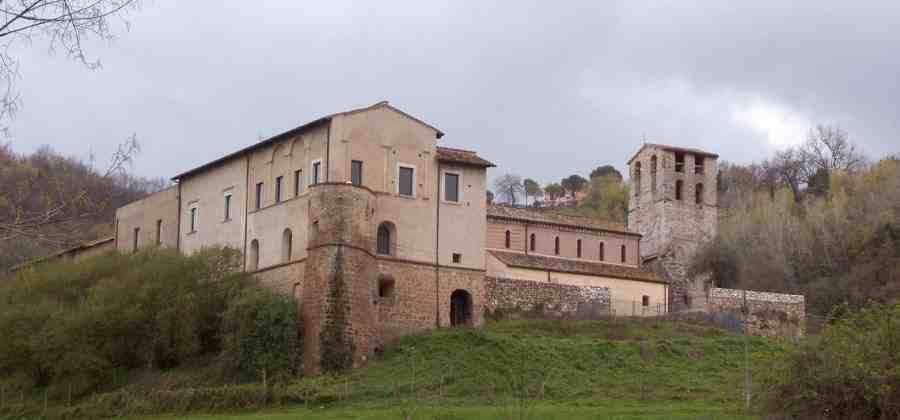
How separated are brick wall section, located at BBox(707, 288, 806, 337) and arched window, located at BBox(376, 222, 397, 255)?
50.6ft

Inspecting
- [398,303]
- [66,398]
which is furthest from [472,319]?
[66,398]

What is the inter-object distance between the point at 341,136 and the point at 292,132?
2.97 meters

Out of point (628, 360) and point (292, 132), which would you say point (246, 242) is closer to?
point (292, 132)

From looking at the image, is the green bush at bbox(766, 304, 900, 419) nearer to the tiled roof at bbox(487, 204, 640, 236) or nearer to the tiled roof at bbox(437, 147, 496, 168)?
the tiled roof at bbox(437, 147, 496, 168)

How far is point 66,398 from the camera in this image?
46031 mm

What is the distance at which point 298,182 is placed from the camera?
49.6 m

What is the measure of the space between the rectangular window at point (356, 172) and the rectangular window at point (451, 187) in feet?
12.5

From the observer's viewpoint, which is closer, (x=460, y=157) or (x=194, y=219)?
(x=460, y=157)

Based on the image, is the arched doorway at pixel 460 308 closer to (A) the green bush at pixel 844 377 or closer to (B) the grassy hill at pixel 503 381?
(B) the grassy hill at pixel 503 381

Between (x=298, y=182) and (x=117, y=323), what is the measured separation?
8.84 m

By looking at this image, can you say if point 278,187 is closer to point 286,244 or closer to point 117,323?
point 286,244

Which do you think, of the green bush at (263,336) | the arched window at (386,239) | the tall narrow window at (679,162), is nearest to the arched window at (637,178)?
the tall narrow window at (679,162)

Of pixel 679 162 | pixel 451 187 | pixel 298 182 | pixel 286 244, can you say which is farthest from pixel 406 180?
pixel 679 162

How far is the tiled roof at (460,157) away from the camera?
164ft
